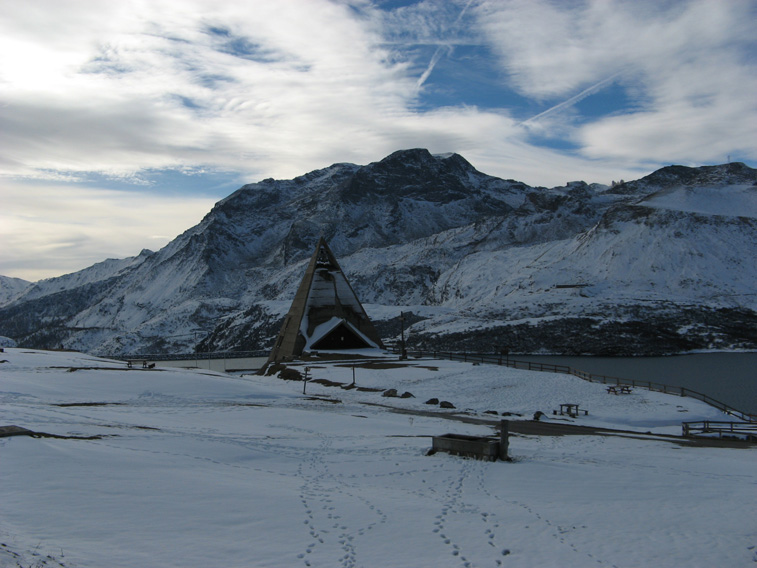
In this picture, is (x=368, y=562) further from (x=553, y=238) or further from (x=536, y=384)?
(x=553, y=238)

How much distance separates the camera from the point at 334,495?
38.4ft

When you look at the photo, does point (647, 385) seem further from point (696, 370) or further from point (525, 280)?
point (525, 280)

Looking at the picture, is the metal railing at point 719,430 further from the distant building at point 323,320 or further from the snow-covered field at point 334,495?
the distant building at point 323,320

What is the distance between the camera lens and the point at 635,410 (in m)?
30.0

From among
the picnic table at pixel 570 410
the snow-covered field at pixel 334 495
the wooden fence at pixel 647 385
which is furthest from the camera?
the wooden fence at pixel 647 385

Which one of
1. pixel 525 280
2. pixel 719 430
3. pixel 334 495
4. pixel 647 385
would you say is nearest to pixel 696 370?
pixel 647 385

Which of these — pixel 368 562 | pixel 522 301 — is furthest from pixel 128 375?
pixel 522 301

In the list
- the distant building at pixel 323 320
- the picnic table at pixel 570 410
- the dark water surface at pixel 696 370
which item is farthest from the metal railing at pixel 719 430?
the distant building at pixel 323 320

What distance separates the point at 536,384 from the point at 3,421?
27.9m

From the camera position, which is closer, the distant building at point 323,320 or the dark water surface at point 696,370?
the dark water surface at point 696,370

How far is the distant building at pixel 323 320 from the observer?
47312 millimetres

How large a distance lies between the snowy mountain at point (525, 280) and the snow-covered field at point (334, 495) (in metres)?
57.0

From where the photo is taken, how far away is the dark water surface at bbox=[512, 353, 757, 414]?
41997mm

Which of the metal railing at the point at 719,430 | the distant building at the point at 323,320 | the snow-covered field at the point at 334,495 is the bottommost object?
the metal railing at the point at 719,430
